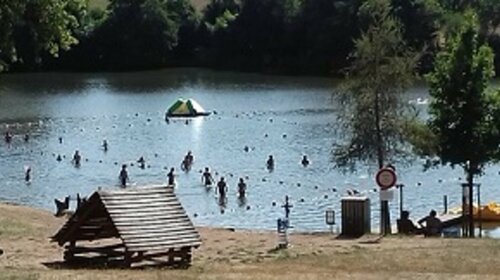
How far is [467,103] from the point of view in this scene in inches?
1502

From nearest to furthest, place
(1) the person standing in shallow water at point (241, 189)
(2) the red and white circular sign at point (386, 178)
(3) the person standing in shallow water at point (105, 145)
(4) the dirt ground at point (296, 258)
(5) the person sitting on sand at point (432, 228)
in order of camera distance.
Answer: (4) the dirt ground at point (296, 258) → (2) the red and white circular sign at point (386, 178) → (5) the person sitting on sand at point (432, 228) → (1) the person standing in shallow water at point (241, 189) → (3) the person standing in shallow water at point (105, 145)

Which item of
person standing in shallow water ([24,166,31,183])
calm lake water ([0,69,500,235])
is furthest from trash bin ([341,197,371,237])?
person standing in shallow water ([24,166,31,183])

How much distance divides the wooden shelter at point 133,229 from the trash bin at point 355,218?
6.12m

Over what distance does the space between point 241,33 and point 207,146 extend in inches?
2618

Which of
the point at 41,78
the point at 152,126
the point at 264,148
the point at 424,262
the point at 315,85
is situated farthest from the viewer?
the point at 41,78

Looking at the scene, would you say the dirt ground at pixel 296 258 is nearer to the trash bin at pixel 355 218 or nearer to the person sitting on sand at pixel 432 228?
the trash bin at pixel 355 218

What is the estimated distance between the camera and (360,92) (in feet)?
141

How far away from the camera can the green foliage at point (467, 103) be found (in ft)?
125

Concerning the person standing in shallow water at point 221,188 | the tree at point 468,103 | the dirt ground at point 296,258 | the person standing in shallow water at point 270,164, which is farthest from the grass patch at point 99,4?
the dirt ground at point 296,258

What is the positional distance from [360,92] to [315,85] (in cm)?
7324

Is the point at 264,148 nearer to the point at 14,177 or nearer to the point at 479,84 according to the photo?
the point at 14,177

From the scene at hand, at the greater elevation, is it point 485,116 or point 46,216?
point 485,116

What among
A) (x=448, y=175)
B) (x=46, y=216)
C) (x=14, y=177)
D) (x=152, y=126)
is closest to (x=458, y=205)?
(x=448, y=175)

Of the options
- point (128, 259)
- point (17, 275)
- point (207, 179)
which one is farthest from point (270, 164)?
point (17, 275)
